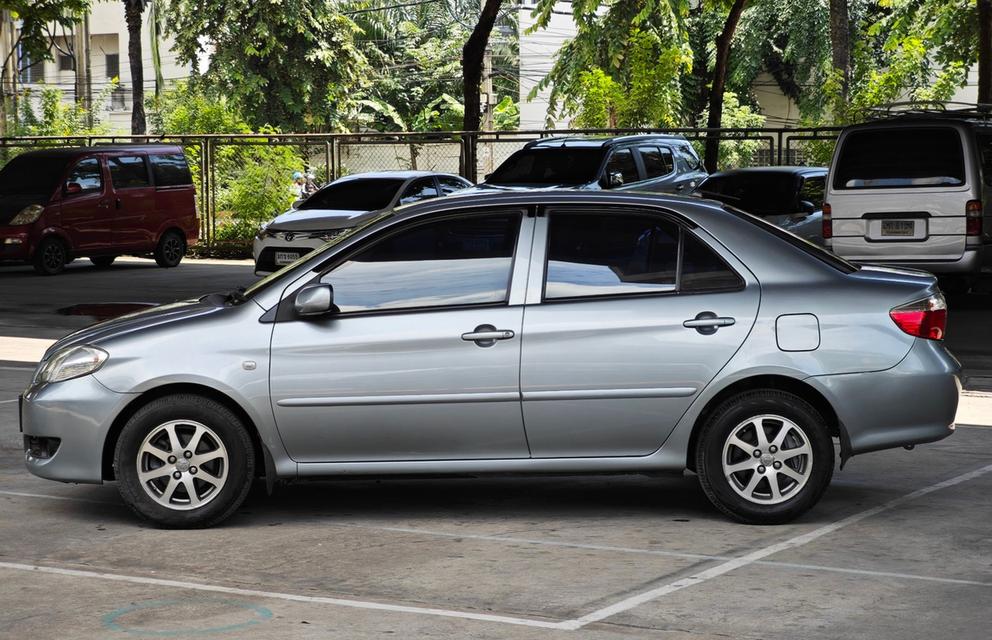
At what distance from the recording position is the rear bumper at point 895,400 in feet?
22.8

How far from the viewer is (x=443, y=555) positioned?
649 cm

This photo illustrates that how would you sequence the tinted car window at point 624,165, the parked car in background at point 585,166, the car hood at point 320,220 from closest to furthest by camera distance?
the parked car in background at point 585,166 → the tinted car window at point 624,165 → the car hood at point 320,220

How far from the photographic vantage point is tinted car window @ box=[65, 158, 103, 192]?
23.8 m

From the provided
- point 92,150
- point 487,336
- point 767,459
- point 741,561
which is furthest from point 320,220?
point 741,561

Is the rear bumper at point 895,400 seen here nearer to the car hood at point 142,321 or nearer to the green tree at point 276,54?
the car hood at point 142,321

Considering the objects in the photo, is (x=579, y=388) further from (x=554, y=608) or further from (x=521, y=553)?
(x=554, y=608)

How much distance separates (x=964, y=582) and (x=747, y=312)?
63.9 inches

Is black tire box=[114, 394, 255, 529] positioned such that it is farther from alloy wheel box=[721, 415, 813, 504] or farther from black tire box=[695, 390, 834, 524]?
alloy wheel box=[721, 415, 813, 504]

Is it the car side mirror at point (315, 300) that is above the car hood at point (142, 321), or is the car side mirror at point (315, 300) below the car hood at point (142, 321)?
above

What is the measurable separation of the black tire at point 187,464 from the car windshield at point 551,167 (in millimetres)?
12944

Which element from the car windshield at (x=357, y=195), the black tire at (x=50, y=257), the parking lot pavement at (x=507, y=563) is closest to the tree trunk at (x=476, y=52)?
the car windshield at (x=357, y=195)

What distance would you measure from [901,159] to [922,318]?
32.1ft

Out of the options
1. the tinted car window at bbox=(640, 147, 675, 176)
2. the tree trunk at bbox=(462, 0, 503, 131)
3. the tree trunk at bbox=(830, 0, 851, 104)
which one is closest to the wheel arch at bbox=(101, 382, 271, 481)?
the tinted car window at bbox=(640, 147, 675, 176)

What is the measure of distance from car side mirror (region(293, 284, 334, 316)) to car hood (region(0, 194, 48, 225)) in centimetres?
1763
